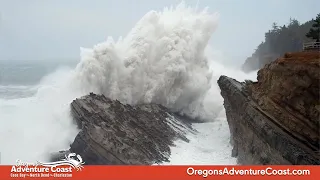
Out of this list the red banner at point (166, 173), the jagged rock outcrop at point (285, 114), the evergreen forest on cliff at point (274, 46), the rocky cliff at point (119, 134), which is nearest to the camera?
the red banner at point (166, 173)

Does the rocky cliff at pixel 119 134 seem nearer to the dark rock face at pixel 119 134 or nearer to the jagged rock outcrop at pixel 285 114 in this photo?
the dark rock face at pixel 119 134

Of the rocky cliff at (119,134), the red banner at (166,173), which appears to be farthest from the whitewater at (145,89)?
the red banner at (166,173)

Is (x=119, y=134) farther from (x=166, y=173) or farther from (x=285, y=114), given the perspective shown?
(x=285, y=114)

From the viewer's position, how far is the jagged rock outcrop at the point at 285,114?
952 centimetres

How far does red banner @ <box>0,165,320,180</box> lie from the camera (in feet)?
28.1

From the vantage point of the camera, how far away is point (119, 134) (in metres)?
13.0

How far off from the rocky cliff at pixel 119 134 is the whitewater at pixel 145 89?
0.62m

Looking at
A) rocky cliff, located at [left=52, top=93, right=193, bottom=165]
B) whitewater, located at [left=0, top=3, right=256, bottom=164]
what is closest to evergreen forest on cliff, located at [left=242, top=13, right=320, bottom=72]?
whitewater, located at [left=0, top=3, right=256, bottom=164]

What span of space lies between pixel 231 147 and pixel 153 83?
6958 mm

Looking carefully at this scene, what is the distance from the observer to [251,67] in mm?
29266

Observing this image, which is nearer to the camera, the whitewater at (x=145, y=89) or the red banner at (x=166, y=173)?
the red banner at (x=166, y=173)

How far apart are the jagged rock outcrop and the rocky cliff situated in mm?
3181

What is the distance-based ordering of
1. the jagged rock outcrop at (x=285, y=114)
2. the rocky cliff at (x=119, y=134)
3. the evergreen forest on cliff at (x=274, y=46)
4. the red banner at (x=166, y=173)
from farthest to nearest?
the evergreen forest on cliff at (x=274, y=46), the rocky cliff at (x=119, y=134), the jagged rock outcrop at (x=285, y=114), the red banner at (x=166, y=173)

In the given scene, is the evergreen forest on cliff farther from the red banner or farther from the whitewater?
the red banner
